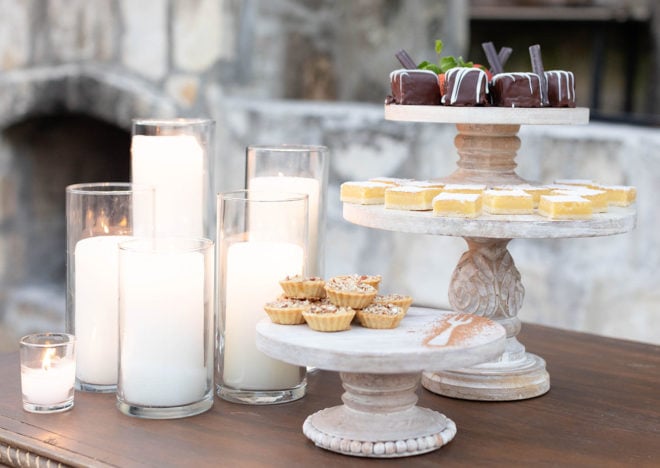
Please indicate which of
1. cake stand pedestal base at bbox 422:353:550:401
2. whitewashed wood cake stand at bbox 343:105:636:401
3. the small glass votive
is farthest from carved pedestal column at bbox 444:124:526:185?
the small glass votive

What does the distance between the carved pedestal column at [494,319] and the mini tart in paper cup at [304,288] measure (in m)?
0.22

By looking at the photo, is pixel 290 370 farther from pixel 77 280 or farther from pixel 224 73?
pixel 224 73

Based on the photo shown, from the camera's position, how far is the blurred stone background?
1.97 m

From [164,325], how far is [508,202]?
0.38 meters

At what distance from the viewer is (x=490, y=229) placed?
3.55 ft

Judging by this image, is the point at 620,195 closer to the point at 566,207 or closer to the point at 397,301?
the point at 566,207

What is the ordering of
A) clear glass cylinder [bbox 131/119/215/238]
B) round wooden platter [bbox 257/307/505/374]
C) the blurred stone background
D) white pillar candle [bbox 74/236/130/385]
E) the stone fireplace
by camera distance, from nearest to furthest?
round wooden platter [bbox 257/307/505/374], white pillar candle [bbox 74/236/130/385], clear glass cylinder [bbox 131/119/215/238], the blurred stone background, the stone fireplace

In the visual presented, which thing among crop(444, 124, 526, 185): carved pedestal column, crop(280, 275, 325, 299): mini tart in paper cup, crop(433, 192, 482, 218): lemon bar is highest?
crop(444, 124, 526, 185): carved pedestal column

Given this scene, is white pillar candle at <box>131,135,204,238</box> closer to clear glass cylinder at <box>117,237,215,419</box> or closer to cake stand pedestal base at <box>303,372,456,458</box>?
clear glass cylinder at <box>117,237,215,419</box>

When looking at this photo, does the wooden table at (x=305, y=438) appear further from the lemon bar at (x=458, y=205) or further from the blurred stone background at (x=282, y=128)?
the blurred stone background at (x=282, y=128)

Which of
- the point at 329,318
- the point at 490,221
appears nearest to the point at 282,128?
the point at 490,221

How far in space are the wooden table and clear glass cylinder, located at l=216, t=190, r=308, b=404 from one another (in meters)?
0.03

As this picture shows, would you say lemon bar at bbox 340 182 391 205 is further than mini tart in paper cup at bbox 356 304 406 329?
Yes

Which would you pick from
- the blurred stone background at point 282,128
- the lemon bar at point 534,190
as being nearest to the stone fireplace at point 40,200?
the blurred stone background at point 282,128
